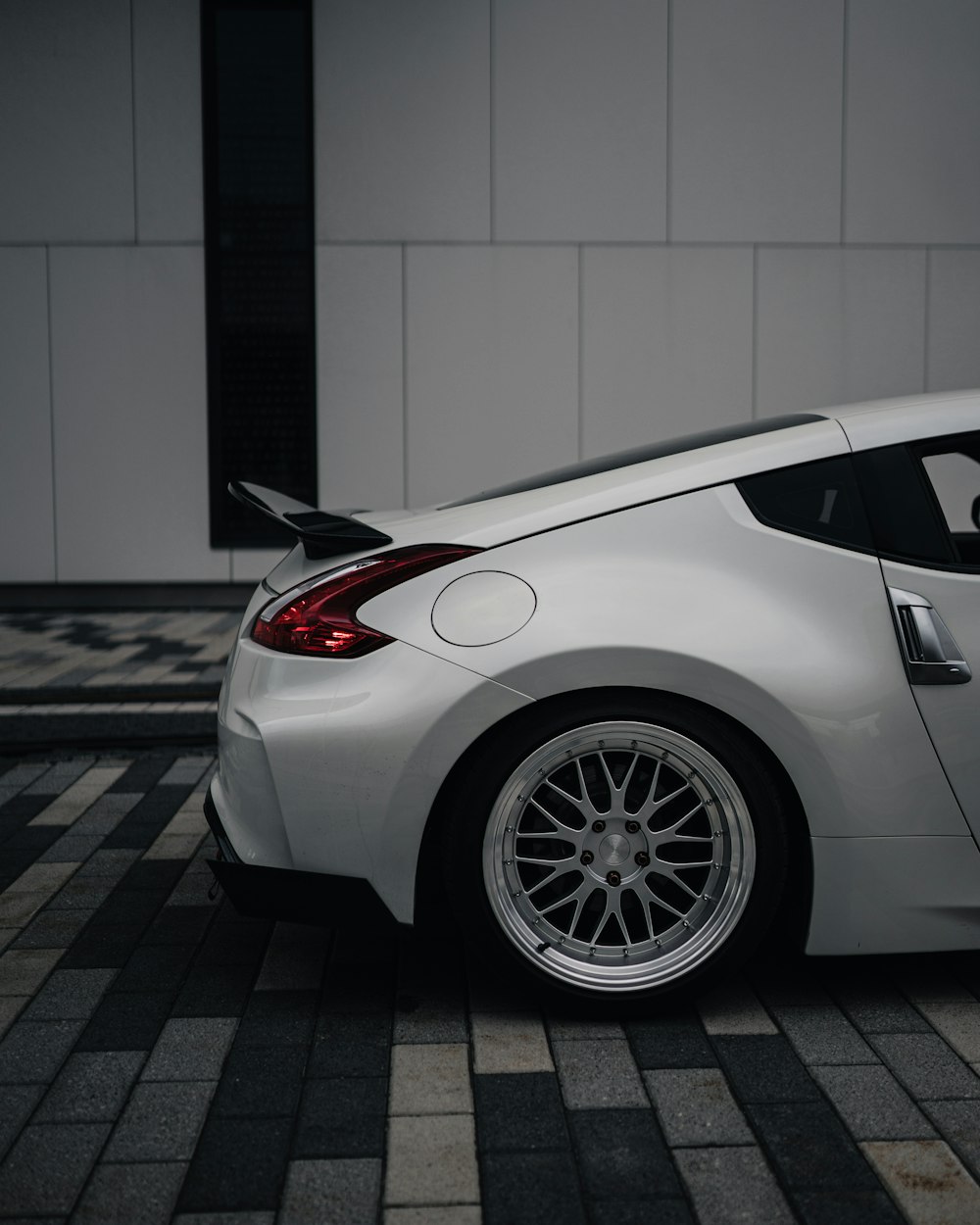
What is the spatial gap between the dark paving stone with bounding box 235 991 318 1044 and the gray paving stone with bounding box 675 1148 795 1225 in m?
0.97

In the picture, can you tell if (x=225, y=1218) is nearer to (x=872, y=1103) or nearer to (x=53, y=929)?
(x=872, y=1103)

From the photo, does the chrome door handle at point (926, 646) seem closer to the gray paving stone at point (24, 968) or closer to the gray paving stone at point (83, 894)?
the gray paving stone at point (24, 968)

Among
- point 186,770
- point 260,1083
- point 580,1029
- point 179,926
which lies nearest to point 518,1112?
point 580,1029

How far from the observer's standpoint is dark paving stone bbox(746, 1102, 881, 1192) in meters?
2.26

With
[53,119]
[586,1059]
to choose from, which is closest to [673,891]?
[586,1059]

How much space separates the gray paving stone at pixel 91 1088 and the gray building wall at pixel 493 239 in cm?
740

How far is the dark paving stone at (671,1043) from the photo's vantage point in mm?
2748

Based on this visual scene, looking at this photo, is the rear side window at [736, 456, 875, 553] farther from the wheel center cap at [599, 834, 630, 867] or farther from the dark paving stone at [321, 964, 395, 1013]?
the dark paving stone at [321, 964, 395, 1013]

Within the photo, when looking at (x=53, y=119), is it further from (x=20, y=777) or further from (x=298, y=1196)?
(x=298, y=1196)

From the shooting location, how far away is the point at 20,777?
547 cm

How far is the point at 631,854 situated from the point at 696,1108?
0.60m

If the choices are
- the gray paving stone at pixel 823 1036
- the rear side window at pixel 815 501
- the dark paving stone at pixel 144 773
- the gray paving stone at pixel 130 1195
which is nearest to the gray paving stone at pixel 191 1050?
the gray paving stone at pixel 130 1195

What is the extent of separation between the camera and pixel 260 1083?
8.70 ft

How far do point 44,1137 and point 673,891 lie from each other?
1.44m
